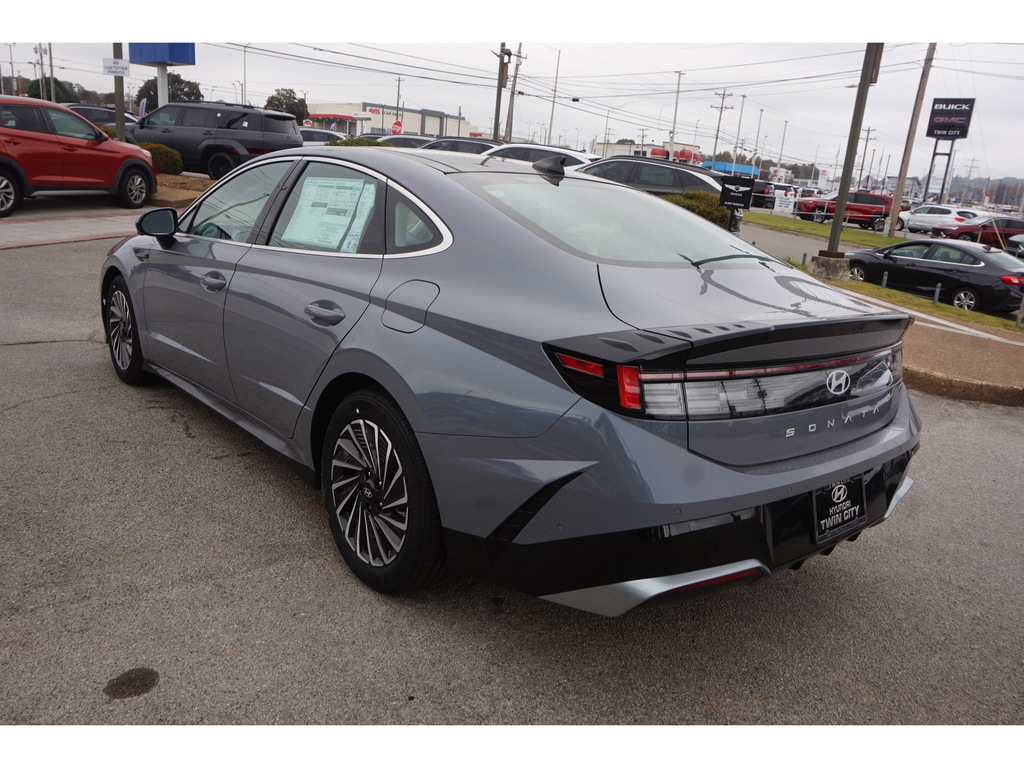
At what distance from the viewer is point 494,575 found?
2.54m

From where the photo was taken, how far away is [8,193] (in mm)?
12344

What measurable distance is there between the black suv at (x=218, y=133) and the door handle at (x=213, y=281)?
15.1 meters

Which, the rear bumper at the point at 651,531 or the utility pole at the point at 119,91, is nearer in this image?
the rear bumper at the point at 651,531

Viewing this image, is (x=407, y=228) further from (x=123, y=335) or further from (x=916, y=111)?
(x=916, y=111)

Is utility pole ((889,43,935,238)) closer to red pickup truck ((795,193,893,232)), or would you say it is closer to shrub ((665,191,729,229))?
red pickup truck ((795,193,893,232))

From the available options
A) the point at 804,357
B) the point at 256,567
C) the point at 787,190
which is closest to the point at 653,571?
the point at 804,357

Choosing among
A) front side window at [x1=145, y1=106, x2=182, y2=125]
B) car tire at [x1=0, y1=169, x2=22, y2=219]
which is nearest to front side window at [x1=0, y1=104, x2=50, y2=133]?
car tire at [x1=0, y1=169, x2=22, y2=219]

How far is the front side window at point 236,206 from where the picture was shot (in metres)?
3.89

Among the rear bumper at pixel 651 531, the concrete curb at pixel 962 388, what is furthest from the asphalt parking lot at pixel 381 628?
the concrete curb at pixel 962 388

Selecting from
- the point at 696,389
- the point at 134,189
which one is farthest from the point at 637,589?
the point at 134,189

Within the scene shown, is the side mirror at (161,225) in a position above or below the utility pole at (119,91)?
below

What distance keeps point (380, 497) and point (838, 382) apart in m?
1.64

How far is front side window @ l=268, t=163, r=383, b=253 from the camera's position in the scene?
3.24 meters

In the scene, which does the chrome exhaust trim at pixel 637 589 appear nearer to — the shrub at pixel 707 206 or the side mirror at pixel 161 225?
the side mirror at pixel 161 225
